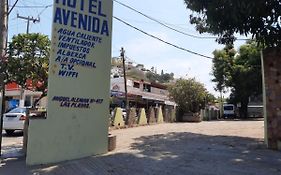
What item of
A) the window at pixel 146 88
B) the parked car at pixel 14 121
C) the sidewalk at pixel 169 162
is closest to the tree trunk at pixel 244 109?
the window at pixel 146 88

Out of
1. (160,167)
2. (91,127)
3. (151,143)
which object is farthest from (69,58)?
(151,143)

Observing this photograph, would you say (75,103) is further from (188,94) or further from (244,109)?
(244,109)

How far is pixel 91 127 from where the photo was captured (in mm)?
10930

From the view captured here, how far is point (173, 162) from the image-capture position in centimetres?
978

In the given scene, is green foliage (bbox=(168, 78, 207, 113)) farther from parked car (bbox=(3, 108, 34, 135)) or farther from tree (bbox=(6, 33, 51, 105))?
tree (bbox=(6, 33, 51, 105))

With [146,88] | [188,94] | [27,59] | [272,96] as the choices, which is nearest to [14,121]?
[27,59]

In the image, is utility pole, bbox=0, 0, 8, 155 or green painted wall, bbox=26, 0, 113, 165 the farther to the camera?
utility pole, bbox=0, 0, 8, 155

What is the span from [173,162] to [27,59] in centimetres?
589

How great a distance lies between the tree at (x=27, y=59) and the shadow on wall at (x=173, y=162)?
296 centimetres

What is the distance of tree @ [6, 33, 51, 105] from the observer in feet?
39.5

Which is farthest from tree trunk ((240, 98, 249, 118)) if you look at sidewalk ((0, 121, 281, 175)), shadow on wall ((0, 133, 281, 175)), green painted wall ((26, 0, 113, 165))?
green painted wall ((26, 0, 113, 165))

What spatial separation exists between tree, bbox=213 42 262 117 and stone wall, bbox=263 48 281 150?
30.0m

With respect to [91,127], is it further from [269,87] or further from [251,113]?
A: [251,113]

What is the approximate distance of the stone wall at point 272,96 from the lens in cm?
1221
